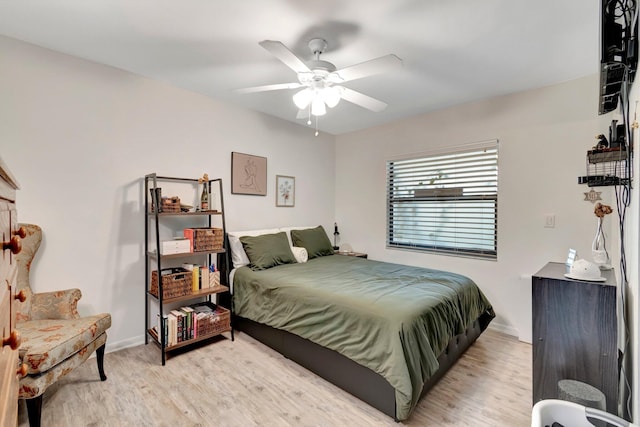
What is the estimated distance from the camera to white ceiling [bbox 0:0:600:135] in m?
1.73

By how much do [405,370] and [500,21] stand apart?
2208 mm

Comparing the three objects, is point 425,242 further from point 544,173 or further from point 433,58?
point 433,58

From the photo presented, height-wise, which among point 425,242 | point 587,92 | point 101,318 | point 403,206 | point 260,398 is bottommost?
point 260,398

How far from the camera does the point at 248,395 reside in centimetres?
197

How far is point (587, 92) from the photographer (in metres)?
2.53

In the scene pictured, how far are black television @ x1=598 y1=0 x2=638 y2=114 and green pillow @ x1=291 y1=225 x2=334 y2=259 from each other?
9.43 feet

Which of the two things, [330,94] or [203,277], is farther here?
[203,277]

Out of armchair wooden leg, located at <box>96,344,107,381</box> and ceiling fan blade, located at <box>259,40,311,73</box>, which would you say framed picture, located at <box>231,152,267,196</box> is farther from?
armchair wooden leg, located at <box>96,344,107,381</box>

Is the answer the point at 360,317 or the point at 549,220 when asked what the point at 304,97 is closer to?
the point at 360,317

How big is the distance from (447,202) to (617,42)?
229 centimetres

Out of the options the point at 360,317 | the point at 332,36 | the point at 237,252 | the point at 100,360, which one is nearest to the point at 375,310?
the point at 360,317

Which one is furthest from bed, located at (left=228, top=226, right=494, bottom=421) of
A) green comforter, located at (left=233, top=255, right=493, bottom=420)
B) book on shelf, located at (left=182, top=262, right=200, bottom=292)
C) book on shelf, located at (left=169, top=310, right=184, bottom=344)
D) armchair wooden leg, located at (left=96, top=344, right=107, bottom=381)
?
armchair wooden leg, located at (left=96, top=344, right=107, bottom=381)

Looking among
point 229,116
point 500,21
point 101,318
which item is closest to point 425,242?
point 500,21

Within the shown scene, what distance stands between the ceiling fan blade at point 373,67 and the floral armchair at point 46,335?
7.18 ft
